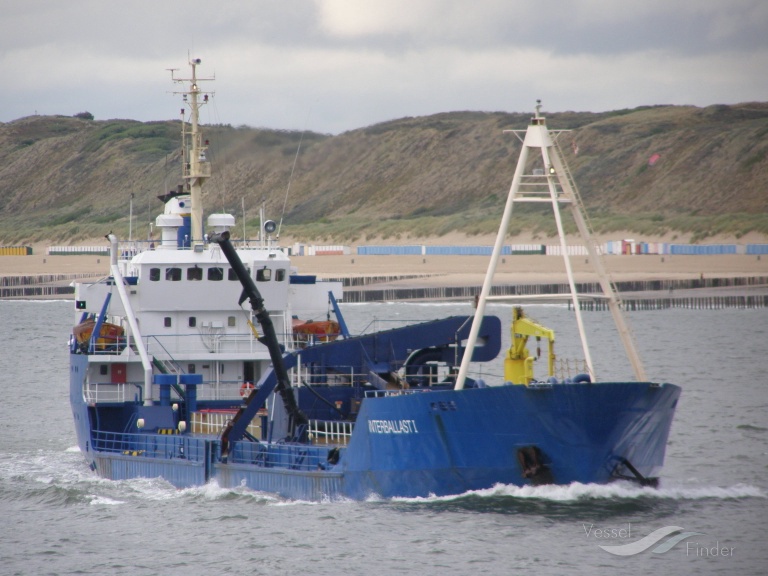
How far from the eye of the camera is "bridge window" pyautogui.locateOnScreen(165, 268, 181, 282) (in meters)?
33.9

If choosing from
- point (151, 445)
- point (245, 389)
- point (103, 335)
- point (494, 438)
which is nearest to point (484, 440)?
point (494, 438)

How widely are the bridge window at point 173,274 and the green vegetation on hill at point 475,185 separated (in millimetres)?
74992

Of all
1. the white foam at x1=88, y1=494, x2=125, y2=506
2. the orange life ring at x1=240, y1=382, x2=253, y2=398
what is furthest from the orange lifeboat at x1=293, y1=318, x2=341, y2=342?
the white foam at x1=88, y1=494, x2=125, y2=506

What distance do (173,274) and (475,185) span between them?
136620mm

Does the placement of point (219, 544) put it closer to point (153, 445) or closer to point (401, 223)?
point (153, 445)

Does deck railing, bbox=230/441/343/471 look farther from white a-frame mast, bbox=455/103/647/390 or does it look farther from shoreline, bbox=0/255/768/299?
shoreline, bbox=0/255/768/299

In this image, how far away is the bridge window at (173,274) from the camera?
33938mm

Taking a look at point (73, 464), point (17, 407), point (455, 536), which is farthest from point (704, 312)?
point (455, 536)

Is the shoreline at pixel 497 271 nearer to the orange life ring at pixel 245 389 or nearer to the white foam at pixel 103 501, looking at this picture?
the orange life ring at pixel 245 389

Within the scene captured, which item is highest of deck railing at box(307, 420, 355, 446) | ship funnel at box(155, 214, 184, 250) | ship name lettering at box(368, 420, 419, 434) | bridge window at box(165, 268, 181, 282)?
ship funnel at box(155, 214, 184, 250)

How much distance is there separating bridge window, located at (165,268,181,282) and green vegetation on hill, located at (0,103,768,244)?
74992 mm

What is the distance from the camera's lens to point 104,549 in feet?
86.4

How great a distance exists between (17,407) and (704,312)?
189 ft

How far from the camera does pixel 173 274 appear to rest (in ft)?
111
